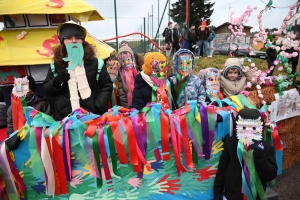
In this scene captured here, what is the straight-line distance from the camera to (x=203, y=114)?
6.15 ft

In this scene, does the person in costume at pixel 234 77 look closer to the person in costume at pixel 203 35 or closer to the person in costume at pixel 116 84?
the person in costume at pixel 116 84

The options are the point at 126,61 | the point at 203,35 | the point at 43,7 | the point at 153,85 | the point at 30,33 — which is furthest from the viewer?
the point at 203,35

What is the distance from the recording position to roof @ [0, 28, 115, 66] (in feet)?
10.1

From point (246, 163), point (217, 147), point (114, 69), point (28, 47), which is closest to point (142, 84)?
point (114, 69)

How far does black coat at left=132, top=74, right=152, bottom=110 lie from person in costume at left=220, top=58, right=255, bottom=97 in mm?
912

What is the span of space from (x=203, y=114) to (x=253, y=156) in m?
0.48

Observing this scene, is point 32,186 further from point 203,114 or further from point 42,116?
point 203,114

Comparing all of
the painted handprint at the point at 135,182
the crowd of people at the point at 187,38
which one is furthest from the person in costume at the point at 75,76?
the crowd of people at the point at 187,38

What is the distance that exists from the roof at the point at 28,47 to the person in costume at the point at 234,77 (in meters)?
2.37

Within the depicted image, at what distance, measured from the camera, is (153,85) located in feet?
8.34

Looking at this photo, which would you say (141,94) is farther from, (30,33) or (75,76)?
(30,33)

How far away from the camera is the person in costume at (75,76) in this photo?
222 cm

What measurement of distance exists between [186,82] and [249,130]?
1101mm

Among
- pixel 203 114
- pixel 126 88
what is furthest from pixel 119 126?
pixel 126 88
